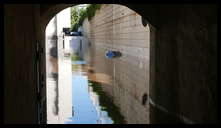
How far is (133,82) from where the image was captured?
18344 millimetres

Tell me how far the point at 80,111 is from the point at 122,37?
35.1 ft

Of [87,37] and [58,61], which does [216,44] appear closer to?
[58,61]

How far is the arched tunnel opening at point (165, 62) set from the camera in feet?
19.3

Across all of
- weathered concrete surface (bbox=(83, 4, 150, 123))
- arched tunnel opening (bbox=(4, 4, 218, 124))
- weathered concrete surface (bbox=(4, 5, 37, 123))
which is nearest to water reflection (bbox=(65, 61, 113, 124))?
weathered concrete surface (bbox=(83, 4, 150, 123))

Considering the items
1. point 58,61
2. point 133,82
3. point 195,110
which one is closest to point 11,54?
point 195,110

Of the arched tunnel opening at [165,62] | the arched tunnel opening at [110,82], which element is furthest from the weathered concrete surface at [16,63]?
the arched tunnel opening at [110,82]

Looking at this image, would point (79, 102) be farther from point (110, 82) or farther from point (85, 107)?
point (110, 82)

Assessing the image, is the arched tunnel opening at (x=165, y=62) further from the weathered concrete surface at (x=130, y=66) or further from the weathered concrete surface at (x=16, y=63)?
the weathered concrete surface at (x=130, y=66)

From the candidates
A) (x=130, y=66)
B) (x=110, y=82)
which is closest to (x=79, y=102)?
(x=110, y=82)

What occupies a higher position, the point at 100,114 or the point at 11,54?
the point at 11,54

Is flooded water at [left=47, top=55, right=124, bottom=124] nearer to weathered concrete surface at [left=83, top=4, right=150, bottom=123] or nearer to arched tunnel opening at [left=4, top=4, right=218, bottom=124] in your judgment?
weathered concrete surface at [left=83, top=4, right=150, bottom=123]

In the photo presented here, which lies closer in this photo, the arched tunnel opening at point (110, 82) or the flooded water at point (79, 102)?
the flooded water at point (79, 102)

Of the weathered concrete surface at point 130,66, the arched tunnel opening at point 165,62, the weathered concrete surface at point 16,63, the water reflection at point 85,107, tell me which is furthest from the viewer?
the weathered concrete surface at point 130,66

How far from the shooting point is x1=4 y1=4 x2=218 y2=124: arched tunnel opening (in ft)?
19.3
